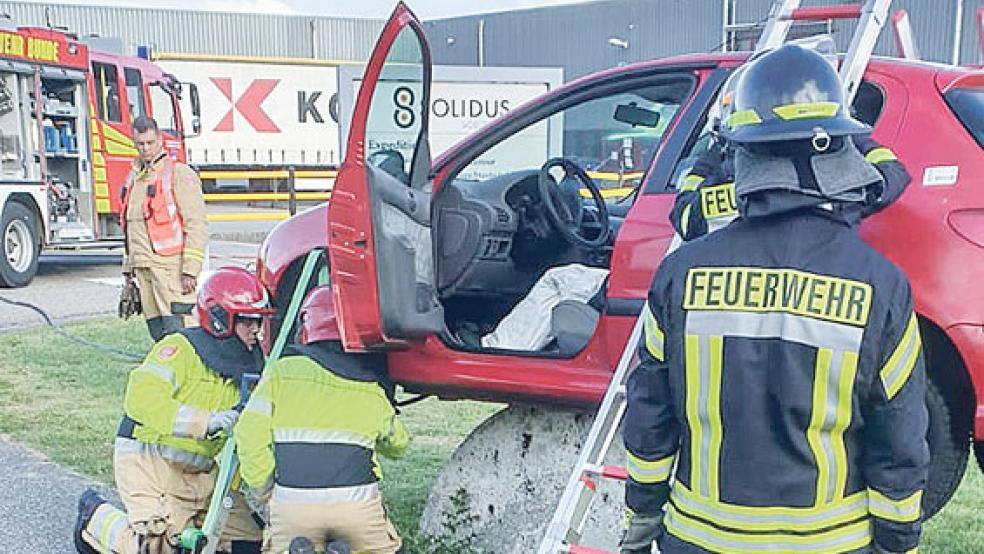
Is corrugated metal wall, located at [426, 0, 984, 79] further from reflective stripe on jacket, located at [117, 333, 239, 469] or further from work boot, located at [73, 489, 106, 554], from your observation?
work boot, located at [73, 489, 106, 554]

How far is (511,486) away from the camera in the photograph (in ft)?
14.3

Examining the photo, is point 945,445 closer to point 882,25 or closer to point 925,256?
point 925,256

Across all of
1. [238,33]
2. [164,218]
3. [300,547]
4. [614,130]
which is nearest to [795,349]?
[300,547]

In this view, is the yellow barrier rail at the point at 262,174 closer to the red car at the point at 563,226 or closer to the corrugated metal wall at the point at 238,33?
the corrugated metal wall at the point at 238,33

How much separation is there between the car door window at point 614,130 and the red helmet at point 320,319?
78 cm

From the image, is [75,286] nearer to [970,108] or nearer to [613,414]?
[613,414]

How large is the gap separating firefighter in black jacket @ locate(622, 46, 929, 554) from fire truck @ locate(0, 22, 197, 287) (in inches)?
418

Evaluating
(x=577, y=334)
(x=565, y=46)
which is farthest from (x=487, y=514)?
(x=565, y=46)

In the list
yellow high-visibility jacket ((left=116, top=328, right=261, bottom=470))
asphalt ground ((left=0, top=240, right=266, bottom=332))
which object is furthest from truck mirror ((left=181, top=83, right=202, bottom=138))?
yellow high-visibility jacket ((left=116, top=328, right=261, bottom=470))

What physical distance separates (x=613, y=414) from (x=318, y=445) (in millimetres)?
986

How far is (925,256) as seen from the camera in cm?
321

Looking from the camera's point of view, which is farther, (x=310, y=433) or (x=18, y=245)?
(x=18, y=245)

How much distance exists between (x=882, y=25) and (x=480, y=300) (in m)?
2.01

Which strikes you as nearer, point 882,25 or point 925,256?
point 925,256
